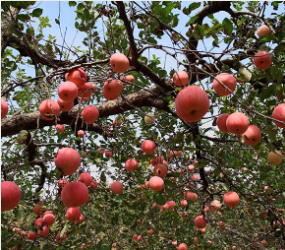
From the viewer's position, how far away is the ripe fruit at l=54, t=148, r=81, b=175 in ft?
4.50

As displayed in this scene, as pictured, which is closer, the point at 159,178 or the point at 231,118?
the point at 231,118

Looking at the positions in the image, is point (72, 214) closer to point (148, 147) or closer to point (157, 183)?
point (157, 183)

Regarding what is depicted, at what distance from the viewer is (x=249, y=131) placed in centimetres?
167

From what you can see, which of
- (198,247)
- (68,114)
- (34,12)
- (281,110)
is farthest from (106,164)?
(281,110)

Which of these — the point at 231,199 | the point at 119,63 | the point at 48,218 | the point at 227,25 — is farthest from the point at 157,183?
the point at 227,25

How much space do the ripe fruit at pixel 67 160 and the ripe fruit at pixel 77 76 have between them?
1.73 ft

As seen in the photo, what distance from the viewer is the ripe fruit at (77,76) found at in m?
1.69

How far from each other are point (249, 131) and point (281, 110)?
241mm

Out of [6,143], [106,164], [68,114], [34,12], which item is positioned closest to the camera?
[34,12]

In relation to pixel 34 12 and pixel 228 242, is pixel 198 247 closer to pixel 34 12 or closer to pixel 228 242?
pixel 228 242

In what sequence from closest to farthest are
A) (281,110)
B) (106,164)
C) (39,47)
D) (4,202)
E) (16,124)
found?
(4,202), (281,110), (39,47), (16,124), (106,164)

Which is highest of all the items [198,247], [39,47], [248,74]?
[39,47]

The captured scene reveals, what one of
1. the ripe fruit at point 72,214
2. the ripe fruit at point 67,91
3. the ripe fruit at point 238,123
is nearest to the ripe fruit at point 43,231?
the ripe fruit at point 72,214

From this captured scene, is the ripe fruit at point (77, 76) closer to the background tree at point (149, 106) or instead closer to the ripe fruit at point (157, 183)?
the background tree at point (149, 106)
